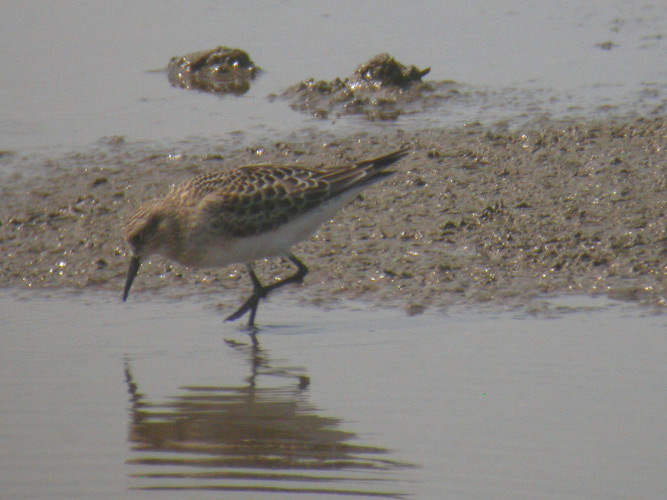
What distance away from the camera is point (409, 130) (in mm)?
9367

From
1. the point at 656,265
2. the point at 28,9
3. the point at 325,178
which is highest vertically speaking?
the point at 28,9

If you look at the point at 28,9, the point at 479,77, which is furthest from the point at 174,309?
the point at 28,9

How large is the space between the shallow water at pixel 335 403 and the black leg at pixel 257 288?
0.13m

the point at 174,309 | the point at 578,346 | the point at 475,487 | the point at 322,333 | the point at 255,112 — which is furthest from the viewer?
the point at 255,112

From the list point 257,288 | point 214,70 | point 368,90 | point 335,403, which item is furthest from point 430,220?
point 214,70

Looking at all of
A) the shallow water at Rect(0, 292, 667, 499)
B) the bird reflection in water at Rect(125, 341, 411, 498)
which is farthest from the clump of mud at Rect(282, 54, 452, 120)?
the bird reflection in water at Rect(125, 341, 411, 498)

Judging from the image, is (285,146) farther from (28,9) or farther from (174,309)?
(28,9)

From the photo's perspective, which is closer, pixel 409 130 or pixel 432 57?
pixel 409 130

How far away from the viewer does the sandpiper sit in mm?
6566

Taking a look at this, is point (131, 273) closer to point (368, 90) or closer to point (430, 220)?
point (430, 220)

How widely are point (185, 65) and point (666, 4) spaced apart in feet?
18.9

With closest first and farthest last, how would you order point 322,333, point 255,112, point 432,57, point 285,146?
1. point 322,333
2. point 285,146
3. point 255,112
4. point 432,57

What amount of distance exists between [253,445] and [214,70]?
283 inches

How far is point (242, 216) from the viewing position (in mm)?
6559
